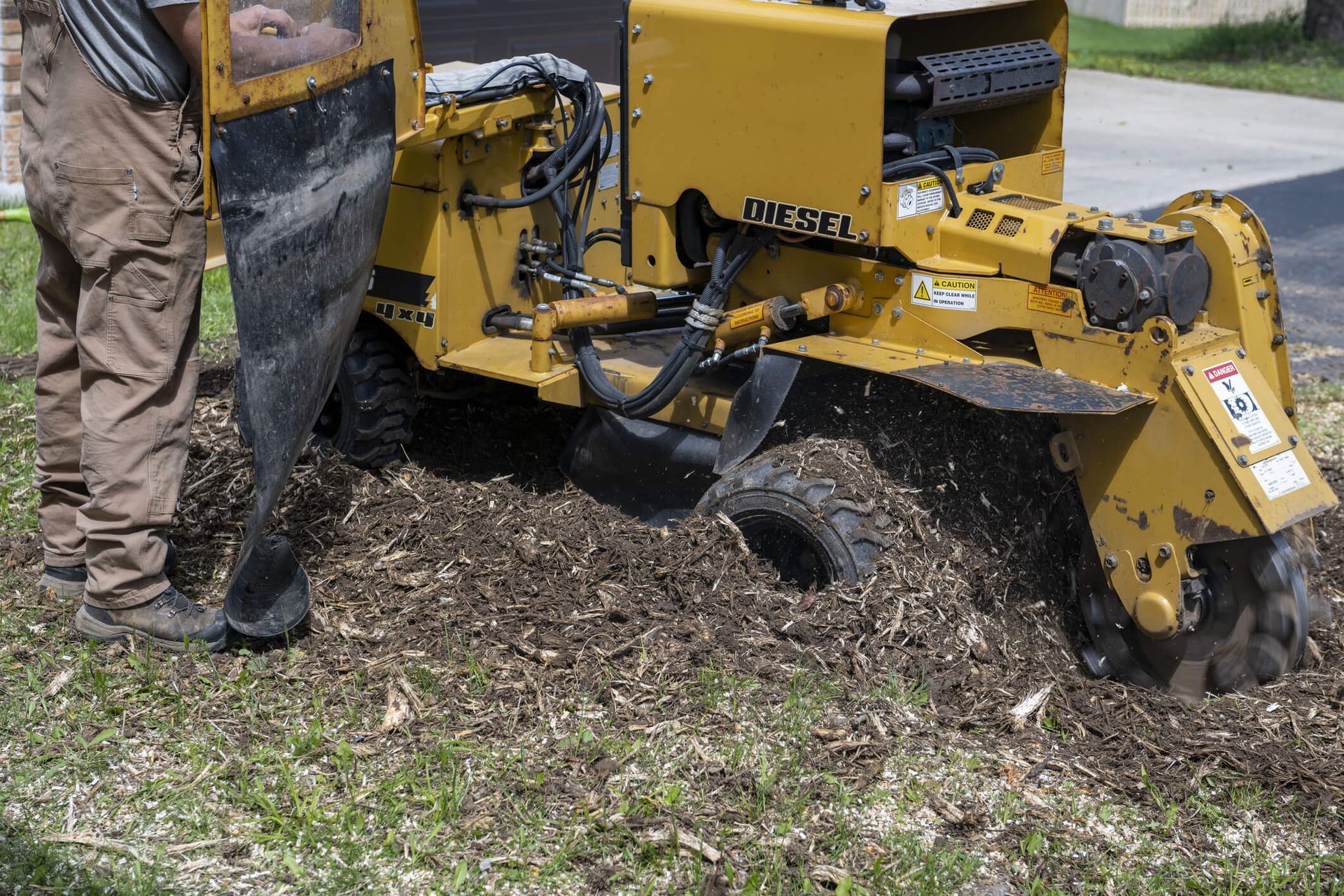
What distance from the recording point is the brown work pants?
369 cm

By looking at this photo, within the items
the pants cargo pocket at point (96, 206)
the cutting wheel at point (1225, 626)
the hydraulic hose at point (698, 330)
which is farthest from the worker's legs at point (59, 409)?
the cutting wheel at point (1225, 626)

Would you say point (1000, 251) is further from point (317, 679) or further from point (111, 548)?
point (111, 548)

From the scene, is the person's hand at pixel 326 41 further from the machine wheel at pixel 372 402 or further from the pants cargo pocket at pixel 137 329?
the machine wheel at pixel 372 402

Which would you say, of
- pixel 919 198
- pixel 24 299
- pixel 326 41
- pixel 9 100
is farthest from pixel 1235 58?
pixel 326 41

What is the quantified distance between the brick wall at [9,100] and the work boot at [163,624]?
5.36 meters

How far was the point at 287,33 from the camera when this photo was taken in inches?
143

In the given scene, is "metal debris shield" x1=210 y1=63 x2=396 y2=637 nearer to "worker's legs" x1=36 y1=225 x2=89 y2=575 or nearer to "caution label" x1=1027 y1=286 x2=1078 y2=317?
"worker's legs" x1=36 y1=225 x2=89 y2=575

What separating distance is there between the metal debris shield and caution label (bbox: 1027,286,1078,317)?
6.00 ft

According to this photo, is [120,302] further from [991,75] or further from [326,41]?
[991,75]

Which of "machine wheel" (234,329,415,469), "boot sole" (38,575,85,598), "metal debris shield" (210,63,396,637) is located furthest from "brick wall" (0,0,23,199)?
"metal debris shield" (210,63,396,637)

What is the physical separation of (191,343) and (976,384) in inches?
83.6

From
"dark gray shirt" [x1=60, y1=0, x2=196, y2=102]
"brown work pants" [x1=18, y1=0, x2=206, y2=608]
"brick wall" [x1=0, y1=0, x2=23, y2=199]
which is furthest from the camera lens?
"brick wall" [x1=0, y1=0, x2=23, y2=199]

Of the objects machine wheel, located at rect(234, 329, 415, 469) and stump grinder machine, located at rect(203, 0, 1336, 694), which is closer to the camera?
stump grinder machine, located at rect(203, 0, 1336, 694)

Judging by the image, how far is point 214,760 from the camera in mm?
3564
